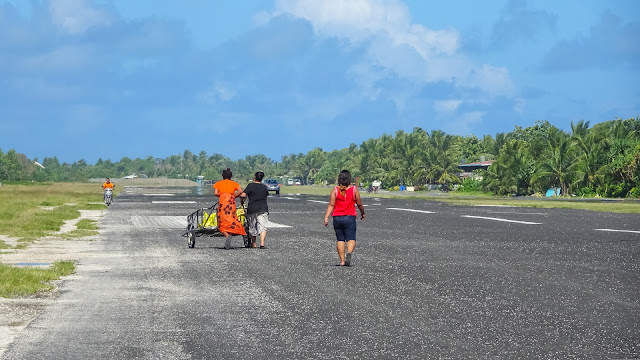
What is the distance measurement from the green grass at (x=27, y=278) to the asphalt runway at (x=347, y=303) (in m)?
0.43

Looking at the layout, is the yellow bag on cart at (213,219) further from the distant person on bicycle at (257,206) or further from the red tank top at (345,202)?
the red tank top at (345,202)

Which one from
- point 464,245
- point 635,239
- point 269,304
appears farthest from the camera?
point 635,239

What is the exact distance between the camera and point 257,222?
775 inches

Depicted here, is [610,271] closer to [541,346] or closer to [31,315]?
[541,346]

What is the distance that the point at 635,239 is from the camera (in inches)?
901

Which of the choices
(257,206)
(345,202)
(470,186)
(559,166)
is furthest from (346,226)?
A: (470,186)

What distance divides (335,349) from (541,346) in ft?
6.49

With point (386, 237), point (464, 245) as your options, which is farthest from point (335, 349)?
point (386, 237)

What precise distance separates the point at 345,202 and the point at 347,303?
4.74 meters

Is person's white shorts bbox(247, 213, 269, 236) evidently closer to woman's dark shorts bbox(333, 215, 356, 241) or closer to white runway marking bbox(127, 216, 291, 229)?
woman's dark shorts bbox(333, 215, 356, 241)

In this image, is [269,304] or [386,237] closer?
[269,304]

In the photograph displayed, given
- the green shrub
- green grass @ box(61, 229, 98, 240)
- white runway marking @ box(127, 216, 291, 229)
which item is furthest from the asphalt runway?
the green shrub

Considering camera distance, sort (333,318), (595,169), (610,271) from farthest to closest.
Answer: (595,169), (610,271), (333,318)

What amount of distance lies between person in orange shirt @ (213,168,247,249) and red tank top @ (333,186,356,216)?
4.14m
